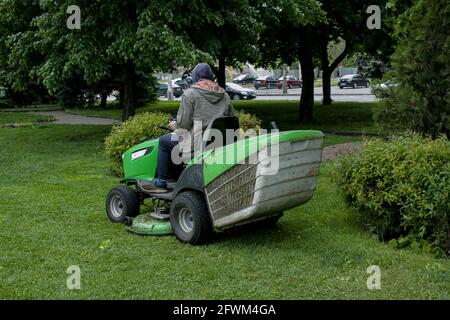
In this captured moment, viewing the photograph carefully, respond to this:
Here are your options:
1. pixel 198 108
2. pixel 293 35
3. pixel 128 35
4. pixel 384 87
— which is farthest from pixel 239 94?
pixel 198 108

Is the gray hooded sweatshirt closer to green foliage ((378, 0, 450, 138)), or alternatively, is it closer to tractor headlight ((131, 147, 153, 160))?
tractor headlight ((131, 147, 153, 160))

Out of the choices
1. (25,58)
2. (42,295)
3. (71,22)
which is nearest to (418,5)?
(42,295)

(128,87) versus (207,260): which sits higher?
(128,87)

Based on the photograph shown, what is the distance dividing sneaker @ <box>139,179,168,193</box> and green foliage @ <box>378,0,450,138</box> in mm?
3126

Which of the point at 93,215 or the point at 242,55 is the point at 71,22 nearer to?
the point at 242,55

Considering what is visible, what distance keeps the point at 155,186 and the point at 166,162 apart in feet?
0.98

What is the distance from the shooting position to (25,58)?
603 inches

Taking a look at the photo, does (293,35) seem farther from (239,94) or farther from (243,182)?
(239,94)

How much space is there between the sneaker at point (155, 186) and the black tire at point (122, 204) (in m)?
0.26

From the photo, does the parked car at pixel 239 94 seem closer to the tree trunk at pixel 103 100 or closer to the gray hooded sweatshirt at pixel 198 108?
the tree trunk at pixel 103 100

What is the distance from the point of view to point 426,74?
312 inches

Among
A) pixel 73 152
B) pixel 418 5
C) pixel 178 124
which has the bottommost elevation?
pixel 73 152

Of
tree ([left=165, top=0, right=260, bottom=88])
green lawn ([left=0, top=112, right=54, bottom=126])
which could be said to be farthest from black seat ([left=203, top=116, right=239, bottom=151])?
green lawn ([left=0, top=112, right=54, bottom=126])
